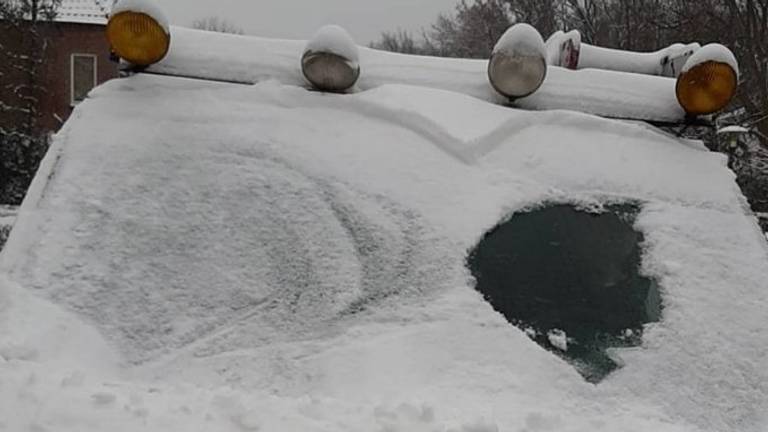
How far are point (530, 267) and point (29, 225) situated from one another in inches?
55.0

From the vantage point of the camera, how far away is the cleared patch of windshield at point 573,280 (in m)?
2.03

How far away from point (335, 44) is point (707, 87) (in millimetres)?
1379

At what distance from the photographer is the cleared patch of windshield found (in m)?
2.03

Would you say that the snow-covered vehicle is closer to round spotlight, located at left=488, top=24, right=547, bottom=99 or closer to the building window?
round spotlight, located at left=488, top=24, right=547, bottom=99

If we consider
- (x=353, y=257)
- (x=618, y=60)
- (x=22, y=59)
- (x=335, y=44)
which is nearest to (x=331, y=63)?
(x=335, y=44)

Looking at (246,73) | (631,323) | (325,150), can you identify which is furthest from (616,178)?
(246,73)

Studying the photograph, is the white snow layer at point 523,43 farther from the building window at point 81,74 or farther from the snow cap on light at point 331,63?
the building window at point 81,74

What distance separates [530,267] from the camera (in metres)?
2.27

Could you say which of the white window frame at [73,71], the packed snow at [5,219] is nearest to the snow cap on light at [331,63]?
the packed snow at [5,219]

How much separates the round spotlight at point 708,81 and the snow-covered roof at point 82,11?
23.9 m

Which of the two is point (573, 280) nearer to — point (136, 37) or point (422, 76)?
point (422, 76)

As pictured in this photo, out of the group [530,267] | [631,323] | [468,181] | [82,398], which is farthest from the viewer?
[468,181]

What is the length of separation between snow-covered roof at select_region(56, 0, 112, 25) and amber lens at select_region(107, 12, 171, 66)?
23180 millimetres

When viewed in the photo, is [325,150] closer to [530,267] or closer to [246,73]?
[246,73]
